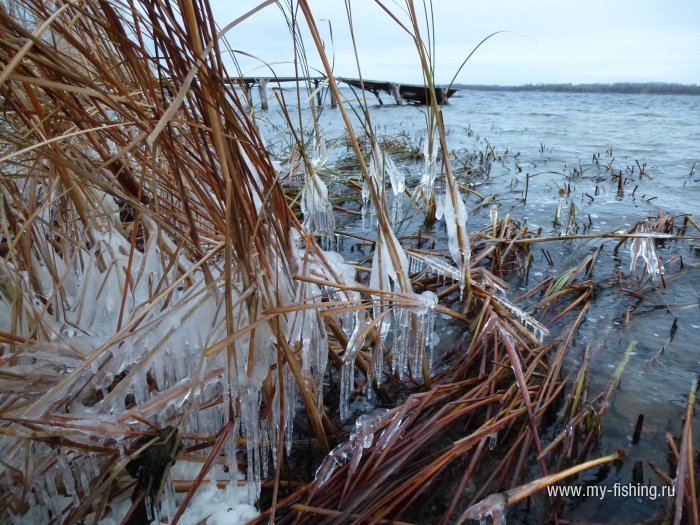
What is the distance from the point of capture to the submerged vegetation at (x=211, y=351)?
0.91m

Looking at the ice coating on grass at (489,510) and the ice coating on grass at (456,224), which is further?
the ice coating on grass at (456,224)

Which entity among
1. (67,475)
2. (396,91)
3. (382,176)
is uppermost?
(396,91)

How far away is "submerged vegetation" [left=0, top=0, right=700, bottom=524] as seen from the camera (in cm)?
91

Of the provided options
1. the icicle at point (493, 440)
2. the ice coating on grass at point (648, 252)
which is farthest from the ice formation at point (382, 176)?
the ice coating on grass at point (648, 252)

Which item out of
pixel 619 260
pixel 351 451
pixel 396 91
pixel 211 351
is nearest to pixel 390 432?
pixel 351 451

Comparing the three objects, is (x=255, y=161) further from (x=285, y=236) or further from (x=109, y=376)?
(x=109, y=376)

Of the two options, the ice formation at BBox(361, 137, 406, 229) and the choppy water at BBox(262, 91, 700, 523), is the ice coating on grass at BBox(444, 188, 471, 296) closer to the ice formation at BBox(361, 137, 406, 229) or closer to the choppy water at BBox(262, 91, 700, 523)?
the ice formation at BBox(361, 137, 406, 229)

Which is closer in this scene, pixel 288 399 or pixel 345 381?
pixel 288 399

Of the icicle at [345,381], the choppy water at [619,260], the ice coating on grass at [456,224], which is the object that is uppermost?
the ice coating on grass at [456,224]

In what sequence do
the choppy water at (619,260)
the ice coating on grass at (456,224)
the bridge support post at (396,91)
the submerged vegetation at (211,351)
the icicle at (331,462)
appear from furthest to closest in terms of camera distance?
the bridge support post at (396,91) → the ice coating on grass at (456,224) → the choppy water at (619,260) → the icicle at (331,462) → the submerged vegetation at (211,351)

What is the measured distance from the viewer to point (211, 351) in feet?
3.20

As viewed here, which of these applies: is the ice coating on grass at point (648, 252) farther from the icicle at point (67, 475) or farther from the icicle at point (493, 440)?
the icicle at point (67, 475)

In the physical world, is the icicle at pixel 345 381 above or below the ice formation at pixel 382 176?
below

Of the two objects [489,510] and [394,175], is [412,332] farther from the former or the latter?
[394,175]
